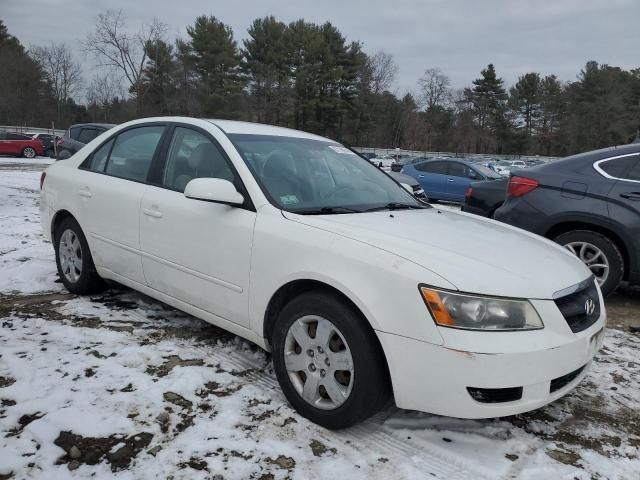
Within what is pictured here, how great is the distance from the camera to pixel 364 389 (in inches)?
89.0

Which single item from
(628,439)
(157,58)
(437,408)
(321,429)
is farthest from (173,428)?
(157,58)

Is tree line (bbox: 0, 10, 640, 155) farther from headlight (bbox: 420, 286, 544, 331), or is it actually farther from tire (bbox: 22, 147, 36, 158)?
headlight (bbox: 420, 286, 544, 331)

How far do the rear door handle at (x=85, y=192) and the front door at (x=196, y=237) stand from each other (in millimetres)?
777

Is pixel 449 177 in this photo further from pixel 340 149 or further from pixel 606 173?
pixel 340 149

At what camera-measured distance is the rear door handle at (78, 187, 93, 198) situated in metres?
3.92

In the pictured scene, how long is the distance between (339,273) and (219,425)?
96cm

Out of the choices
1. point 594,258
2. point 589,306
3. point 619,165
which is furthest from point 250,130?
point 619,165

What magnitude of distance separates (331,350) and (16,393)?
5.58ft

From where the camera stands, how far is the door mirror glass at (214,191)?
2.76 meters

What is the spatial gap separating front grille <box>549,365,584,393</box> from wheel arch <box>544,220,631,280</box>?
259 centimetres

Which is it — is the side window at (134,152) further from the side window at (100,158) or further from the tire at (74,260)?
the tire at (74,260)

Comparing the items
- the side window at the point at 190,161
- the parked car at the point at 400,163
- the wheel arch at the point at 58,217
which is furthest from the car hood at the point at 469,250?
the parked car at the point at 400,163

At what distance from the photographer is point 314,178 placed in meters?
3.17

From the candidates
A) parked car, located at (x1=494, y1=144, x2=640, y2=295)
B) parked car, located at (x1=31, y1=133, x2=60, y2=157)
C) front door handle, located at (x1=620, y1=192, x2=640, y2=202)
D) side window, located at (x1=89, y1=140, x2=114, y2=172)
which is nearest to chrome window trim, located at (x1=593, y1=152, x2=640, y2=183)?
parked car, located at (x1=494, y1=144, x2=640, y2=295)
